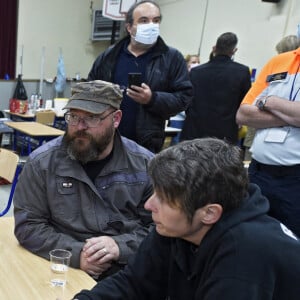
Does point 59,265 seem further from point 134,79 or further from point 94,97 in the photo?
point 134,79

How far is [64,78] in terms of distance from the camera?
25.1 ft

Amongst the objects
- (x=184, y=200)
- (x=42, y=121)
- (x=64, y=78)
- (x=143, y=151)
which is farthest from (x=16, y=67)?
(x=184, y=200)

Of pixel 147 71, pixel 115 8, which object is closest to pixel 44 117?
pixel 115 8

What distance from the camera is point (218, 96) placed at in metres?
3.45

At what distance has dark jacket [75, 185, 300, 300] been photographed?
0.86 m

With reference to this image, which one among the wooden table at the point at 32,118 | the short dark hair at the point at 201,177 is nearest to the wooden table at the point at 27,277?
the short dark hair at the point at 201,177

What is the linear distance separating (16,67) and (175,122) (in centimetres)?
364

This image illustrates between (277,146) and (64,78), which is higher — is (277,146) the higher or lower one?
the higher one

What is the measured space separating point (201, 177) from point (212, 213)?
0.09 m

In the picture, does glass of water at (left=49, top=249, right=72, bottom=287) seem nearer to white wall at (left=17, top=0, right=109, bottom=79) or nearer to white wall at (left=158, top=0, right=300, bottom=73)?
white wall at (left=158, top=0, right=300, bottom=73)

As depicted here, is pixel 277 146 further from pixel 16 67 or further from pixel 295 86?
pixel 16 67

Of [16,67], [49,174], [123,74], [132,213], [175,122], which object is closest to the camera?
[49,174]

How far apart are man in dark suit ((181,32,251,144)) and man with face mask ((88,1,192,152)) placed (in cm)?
101

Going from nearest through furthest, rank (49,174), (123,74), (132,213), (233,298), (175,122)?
(233,298), (49,174), (132,213), (123,74), (175,122)
